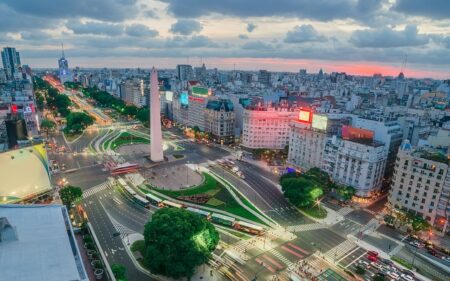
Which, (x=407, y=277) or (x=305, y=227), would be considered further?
(x=305, y=227)

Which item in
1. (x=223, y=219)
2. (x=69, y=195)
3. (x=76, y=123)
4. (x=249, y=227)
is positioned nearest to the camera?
(x=249, y=227)

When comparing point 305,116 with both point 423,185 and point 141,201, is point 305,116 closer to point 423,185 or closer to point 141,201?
point 423,185

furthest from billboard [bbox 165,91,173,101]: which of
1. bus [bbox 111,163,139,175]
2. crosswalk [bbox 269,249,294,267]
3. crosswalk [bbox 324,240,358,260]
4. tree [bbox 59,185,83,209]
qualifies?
crosswalk [bbox 324,240,358,260]

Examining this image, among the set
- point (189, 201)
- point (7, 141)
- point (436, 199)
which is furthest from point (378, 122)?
point (7, 141)

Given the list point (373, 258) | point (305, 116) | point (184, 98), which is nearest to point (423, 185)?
point (373, 258)

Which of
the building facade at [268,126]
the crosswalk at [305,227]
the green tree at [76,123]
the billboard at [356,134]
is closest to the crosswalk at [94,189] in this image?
the crosswalk at [305,227]

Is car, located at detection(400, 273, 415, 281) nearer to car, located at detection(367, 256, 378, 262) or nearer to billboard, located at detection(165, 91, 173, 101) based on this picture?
car, located at detection(367, 256, 378, 262)
